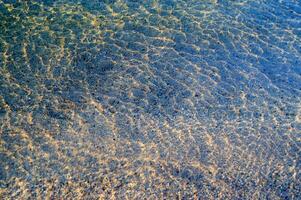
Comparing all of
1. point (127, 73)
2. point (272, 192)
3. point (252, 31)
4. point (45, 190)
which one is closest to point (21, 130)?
point (45, 190)

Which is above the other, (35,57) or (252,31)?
(252,31)

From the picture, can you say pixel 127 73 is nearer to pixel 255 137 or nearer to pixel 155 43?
pixel 155 43

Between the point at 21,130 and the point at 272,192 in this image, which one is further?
the point at 21,130

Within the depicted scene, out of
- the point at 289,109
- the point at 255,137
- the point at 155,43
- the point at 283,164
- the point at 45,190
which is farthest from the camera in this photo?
the point at 155,43

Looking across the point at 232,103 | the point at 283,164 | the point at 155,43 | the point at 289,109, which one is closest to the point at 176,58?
the point at 155,43

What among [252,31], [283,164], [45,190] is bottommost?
[45,190]

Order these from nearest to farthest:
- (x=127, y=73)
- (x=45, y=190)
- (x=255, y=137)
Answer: (x=45, y=190), (x=255, y=137), (x=127, y=73)
